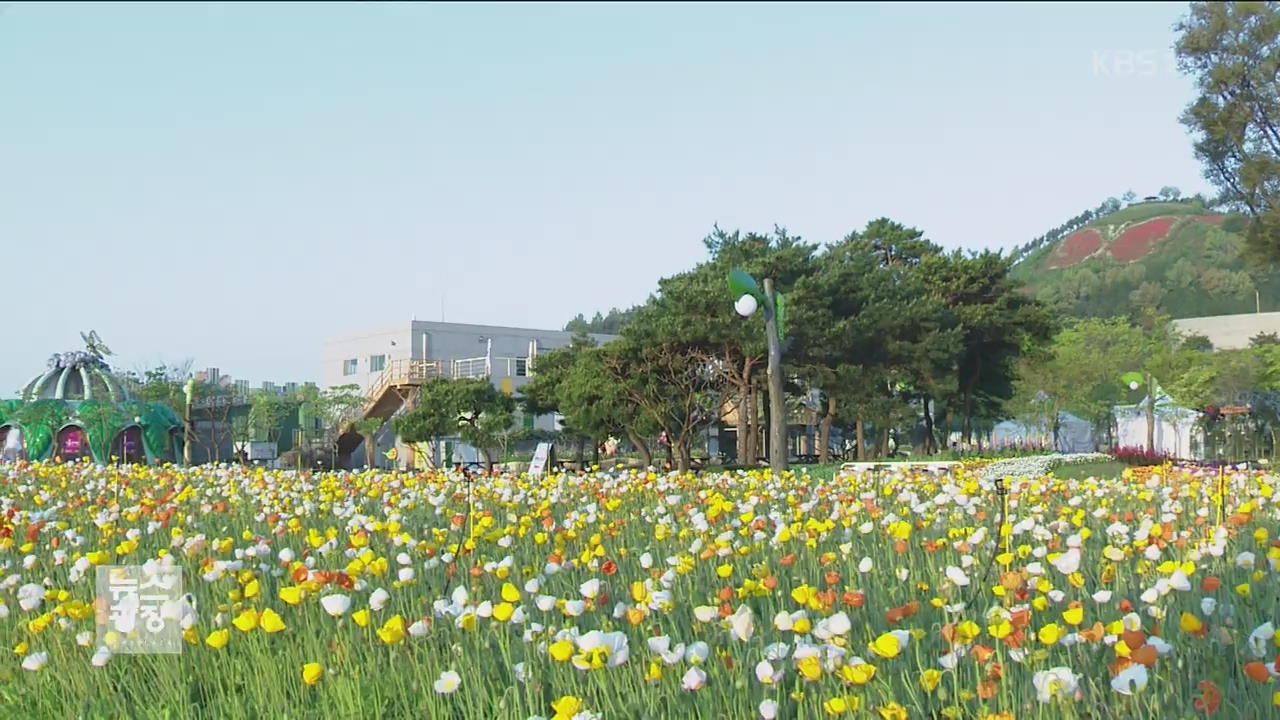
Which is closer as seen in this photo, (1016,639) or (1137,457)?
(1016,639)

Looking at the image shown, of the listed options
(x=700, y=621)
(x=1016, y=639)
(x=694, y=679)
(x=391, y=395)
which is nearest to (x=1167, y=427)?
(x=391, y=395)

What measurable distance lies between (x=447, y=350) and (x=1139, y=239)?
15338 cm

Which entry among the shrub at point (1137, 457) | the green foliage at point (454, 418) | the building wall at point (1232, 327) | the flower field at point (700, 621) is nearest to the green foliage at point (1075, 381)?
the shrub at point (1137, 457)

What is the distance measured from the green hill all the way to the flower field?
10370cm

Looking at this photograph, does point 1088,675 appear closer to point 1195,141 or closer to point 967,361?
point 1195,141

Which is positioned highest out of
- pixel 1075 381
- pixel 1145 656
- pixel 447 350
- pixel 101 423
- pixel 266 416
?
pixel 447 350

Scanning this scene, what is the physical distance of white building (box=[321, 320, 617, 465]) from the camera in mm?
52719

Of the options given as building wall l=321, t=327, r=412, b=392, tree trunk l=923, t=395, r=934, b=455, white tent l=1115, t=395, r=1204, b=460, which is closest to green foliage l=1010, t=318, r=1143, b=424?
white tent l=1115, t=395, r=1204, b=460

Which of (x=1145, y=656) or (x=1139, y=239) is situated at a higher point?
(x=1139, y=239)

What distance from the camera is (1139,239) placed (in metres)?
179

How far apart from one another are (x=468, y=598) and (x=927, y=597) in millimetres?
1849

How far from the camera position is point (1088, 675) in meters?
3.12

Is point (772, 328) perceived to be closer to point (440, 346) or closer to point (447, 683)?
point (447, 683)

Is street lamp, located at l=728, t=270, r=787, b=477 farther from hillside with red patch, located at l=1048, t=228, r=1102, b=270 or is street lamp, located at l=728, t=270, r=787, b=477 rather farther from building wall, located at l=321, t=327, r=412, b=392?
hillside with red patch, located at l=1048, t=228, r=1102, b=270
